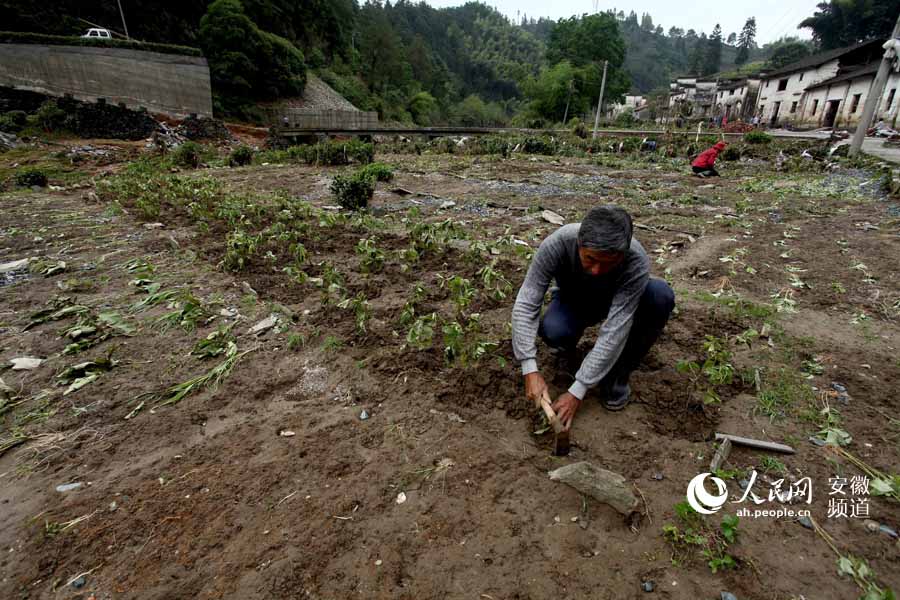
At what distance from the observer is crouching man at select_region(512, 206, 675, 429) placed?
73.7 inches

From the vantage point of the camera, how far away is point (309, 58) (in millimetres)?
36562

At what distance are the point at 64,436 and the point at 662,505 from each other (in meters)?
3.02

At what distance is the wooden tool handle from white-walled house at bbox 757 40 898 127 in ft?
102

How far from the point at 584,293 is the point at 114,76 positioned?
2308 centimetres

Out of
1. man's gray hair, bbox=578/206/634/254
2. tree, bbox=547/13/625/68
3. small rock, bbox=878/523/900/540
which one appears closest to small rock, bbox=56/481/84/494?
man's gray hair, bbox=578/206/634/254

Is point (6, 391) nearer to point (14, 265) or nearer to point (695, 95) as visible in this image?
point (14, 265)

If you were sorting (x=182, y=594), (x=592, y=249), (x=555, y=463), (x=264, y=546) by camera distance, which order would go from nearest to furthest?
(x=182, y=594), (x=264, y=546), (x=592, y=249), (x=555, y=463)

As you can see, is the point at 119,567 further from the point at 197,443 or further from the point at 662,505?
the point at 662,505

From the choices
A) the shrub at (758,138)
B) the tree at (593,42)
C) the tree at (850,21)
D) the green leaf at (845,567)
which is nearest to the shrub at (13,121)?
the green leaf at (845,567)

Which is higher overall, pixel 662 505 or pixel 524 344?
pixel 524 344

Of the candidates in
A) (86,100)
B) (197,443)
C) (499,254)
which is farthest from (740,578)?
(86,100)

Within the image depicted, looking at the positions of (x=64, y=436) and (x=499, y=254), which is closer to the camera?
(x=64, y=436)

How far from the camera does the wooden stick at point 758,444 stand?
214 centimetres

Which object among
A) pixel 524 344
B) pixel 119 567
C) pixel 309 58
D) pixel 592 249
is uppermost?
pixel 309 58
